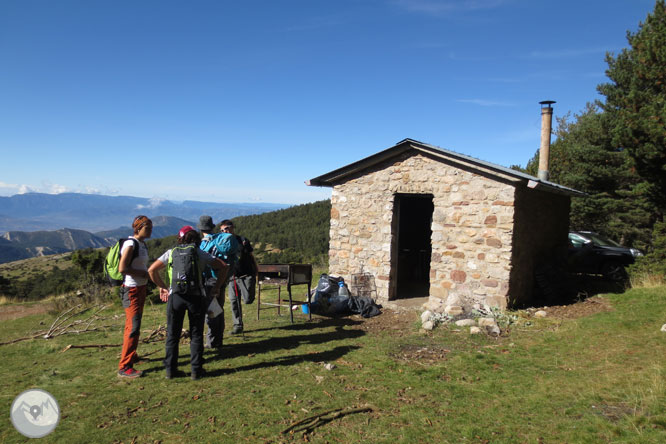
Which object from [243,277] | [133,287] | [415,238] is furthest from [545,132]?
[133,287]

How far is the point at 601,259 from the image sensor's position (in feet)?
41.3

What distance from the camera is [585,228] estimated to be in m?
22.1

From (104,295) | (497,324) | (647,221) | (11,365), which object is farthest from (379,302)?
(647,221)

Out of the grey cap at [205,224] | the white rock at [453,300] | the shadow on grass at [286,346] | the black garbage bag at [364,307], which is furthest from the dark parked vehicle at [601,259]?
the grey cap at [205,224]

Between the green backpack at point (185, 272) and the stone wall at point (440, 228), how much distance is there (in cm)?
523

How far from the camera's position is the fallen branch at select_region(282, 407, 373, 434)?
11.7ft

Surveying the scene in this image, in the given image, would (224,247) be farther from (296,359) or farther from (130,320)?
(296,359)

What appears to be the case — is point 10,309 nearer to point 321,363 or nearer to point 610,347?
point 321,363

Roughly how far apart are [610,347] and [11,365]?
8.50m

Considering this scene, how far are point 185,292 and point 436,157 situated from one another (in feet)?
19.6

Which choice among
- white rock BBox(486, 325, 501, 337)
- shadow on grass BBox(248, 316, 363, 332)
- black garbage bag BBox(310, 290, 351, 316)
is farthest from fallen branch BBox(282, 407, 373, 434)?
black garbage bag BBox(310, 290, 351, 316)

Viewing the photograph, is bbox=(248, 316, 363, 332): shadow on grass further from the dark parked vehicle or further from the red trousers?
the dark parked vehicle

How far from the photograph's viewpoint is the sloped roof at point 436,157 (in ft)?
25.0

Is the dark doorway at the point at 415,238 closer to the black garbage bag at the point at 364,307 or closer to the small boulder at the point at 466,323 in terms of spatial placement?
the black garbage bag at the point at 364,307
